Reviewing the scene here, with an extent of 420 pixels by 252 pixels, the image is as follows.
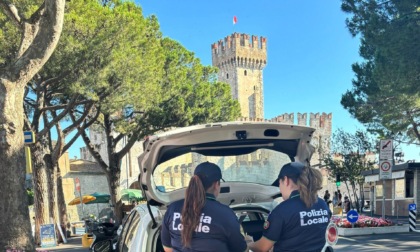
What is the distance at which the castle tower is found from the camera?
226ft

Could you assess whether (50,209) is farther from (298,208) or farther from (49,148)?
(298,208)

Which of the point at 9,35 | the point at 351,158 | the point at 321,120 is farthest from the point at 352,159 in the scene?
the point at 9,35

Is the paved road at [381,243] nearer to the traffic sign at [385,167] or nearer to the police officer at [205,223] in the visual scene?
the traffic sign at [385,167]

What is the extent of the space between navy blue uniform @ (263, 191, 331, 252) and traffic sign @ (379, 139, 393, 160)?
9.86 metres

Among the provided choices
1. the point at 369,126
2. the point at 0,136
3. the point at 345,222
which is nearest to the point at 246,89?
the point at 369,126

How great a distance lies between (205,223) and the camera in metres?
3.09

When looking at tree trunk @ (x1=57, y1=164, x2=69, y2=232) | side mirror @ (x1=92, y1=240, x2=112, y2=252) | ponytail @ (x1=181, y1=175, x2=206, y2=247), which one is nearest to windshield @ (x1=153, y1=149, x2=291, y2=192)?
ponytail @ (x1=181, y1=175, x2=206, y2=247)

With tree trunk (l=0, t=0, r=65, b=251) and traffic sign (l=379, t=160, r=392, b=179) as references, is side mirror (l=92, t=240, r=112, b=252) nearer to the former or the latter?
tree trunk (l=0, t=0, r=65, b=251)

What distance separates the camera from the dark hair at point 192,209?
10.1 ft

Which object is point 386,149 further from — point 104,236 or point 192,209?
point 192,209

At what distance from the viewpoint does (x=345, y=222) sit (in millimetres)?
16484

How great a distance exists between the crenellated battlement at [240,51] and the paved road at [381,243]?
181 ft

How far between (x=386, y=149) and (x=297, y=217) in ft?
33.1

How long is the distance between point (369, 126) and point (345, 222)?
34.8ft
